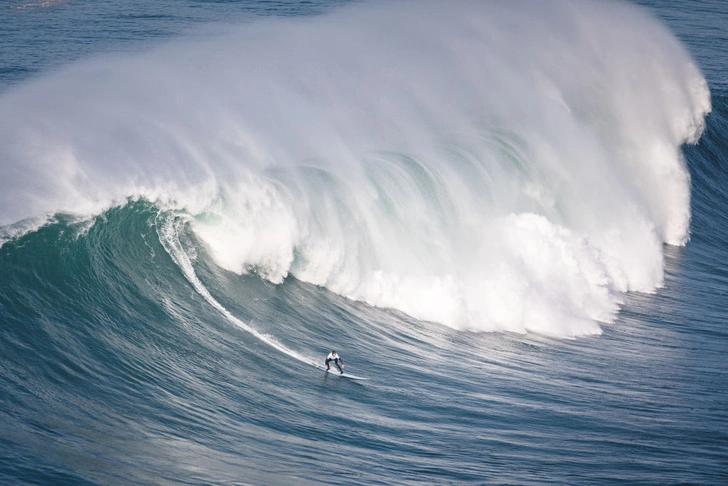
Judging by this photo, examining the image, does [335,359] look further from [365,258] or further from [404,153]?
[404,153]

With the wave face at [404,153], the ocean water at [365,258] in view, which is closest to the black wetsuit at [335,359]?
the ocean water at [365,258]

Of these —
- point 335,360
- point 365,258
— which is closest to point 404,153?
point 365,258

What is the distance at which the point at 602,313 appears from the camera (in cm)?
1877

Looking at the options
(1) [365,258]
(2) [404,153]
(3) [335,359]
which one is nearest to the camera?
(3) [335,359]

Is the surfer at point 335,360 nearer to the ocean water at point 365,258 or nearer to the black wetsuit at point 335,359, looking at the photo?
the black wetsuit at point 335,359

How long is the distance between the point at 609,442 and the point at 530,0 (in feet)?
74.3

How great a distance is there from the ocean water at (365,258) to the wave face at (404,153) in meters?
0.07

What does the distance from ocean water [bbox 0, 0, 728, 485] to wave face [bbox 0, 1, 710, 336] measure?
0.24ft

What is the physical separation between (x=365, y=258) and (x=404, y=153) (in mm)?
4651

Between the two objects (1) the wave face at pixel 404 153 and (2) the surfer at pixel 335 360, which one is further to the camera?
(1) the wave face at pixel 404 153

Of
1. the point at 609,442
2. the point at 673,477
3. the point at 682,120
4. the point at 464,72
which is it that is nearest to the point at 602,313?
the point at 609,442

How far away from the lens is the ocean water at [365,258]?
11203 mm

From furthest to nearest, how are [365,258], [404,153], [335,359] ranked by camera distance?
[404,153] → [365,258] → [335,359]

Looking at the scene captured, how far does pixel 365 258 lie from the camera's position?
1781 centimetres
